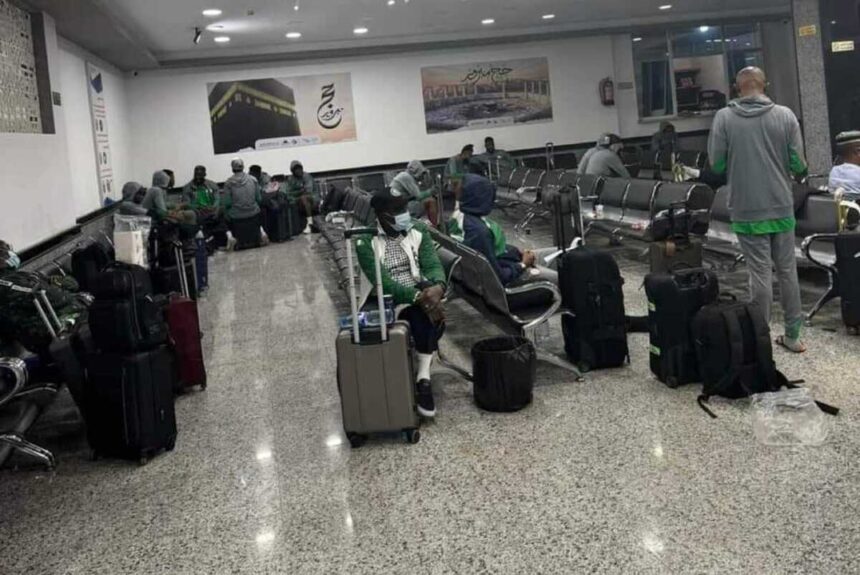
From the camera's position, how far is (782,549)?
2500 mm

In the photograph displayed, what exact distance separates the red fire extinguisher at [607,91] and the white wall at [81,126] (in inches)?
410

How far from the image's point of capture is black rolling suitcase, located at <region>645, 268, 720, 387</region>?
4035 mm

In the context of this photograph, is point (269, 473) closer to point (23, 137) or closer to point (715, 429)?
point (715, 429)

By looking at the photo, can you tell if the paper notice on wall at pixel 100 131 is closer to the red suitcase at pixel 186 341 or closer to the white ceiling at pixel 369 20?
the white ceiling at pixel 369 20

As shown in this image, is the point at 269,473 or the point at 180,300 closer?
the point at 269,473

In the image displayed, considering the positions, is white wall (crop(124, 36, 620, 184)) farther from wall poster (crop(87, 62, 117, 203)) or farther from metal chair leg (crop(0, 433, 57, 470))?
metal chair leg (crop(0, 433, 57, 470))

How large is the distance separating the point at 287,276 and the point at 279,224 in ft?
13.7

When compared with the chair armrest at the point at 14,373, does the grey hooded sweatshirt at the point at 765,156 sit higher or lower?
higher

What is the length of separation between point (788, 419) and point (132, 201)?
9.57 metres

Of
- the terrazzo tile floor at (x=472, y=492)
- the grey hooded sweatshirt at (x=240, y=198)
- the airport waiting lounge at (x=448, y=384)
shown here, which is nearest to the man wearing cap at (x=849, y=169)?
the airport waiting lounge at (x=448, y=384)

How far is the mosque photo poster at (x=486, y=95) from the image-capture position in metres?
17.5

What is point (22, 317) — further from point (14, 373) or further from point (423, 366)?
point (423, 366)

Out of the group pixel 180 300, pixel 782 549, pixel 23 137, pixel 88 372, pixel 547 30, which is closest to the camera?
pixel 782 549

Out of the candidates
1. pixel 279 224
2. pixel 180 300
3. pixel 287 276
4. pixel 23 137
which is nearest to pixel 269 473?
pixel 180 300
